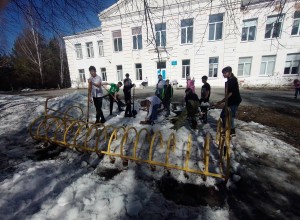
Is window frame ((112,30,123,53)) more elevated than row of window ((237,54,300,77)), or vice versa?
window frame ((112,30,123,53))

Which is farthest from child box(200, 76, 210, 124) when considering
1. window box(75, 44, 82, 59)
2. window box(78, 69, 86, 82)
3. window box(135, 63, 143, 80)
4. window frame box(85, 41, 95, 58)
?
window box(75, 44, 82, 59)

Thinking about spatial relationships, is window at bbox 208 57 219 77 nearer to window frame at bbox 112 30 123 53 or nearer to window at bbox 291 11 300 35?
window at bbox 291 11 300 35

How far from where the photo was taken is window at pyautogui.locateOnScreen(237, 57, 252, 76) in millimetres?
16438

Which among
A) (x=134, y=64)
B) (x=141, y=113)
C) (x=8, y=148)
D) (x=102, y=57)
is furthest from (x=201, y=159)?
(x=102, y=57)

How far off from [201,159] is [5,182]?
3.88 meters

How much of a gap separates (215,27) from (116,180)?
1822cm

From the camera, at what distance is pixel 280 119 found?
6.10 metres

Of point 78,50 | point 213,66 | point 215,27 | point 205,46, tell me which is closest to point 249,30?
point 215,27

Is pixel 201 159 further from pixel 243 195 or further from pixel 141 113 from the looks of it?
pixel 141 113

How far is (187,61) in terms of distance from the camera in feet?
59.4

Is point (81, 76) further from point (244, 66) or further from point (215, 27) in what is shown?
point (244, 66)

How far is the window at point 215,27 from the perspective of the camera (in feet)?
52.5

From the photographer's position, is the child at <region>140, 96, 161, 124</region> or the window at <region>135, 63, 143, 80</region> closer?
the child at <region>140, 96, 161, 124</region>

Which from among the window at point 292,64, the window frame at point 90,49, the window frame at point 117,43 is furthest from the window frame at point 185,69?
the window frame at point 90,49
